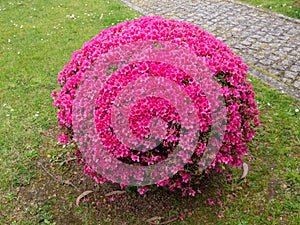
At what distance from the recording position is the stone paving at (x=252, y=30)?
5.77m

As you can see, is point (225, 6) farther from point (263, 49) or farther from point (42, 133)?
point (42, 133)

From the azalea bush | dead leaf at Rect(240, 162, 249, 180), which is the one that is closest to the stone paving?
dead leaf at Rect(240, 162, 249, 180)

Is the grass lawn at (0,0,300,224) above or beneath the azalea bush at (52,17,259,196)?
beneath

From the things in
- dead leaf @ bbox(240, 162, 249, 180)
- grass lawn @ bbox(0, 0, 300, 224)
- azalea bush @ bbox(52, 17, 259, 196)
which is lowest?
grass lawn @ bbox(0, 0, 300, 224)

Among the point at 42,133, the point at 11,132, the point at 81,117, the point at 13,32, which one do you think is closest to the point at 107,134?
the point at 81,117

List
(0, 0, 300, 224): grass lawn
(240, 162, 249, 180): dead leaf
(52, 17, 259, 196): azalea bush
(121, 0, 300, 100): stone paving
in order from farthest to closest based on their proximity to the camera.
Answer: (121, 0, 300, 100): stone paving
(240, 162, 249, 180): dead leaf
(0, 0, 300, 224): grass lawn
(52, 17, 259, 196): azalea bush

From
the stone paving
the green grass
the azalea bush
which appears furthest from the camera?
the green grass

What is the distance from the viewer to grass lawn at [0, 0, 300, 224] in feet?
11.9

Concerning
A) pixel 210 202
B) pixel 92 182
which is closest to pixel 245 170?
pixel 210 202

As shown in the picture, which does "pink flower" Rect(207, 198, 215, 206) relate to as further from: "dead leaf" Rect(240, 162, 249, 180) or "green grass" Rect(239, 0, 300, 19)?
"green grass" Rect(239, 0, 300, 19)

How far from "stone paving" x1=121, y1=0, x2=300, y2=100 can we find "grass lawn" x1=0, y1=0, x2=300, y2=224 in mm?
466

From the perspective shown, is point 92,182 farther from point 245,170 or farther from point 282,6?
point 282,6

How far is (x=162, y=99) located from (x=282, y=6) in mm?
7076

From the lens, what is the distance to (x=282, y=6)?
8453 mm
